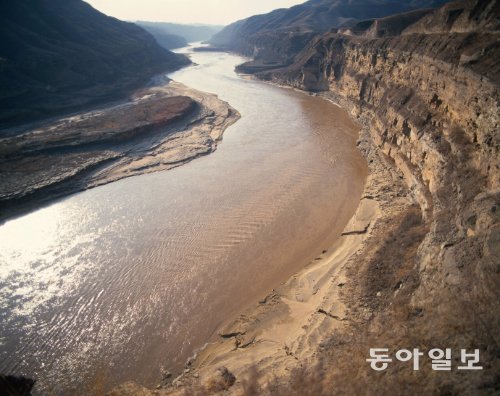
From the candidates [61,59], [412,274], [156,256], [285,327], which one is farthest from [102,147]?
[412,274]

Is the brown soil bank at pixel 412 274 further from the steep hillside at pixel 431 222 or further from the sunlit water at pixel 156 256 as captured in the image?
the sunlit water at pixel 156 256

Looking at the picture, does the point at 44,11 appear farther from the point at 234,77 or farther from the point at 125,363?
the point at 125,363

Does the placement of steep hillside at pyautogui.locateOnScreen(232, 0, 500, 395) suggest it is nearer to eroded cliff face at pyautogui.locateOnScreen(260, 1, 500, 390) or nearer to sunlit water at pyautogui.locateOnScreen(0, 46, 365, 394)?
eroded cliff face at pyautogui.locateOnScreen(260, 1, 500, 390)

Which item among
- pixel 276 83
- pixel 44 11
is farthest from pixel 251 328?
pixel 44 11

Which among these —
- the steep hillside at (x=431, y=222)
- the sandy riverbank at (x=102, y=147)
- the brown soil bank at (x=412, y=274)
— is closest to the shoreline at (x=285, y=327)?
the brown soil bank at (x=412, y=274)

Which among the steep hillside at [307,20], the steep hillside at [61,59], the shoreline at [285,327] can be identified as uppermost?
the steep hillside at [307,20]
